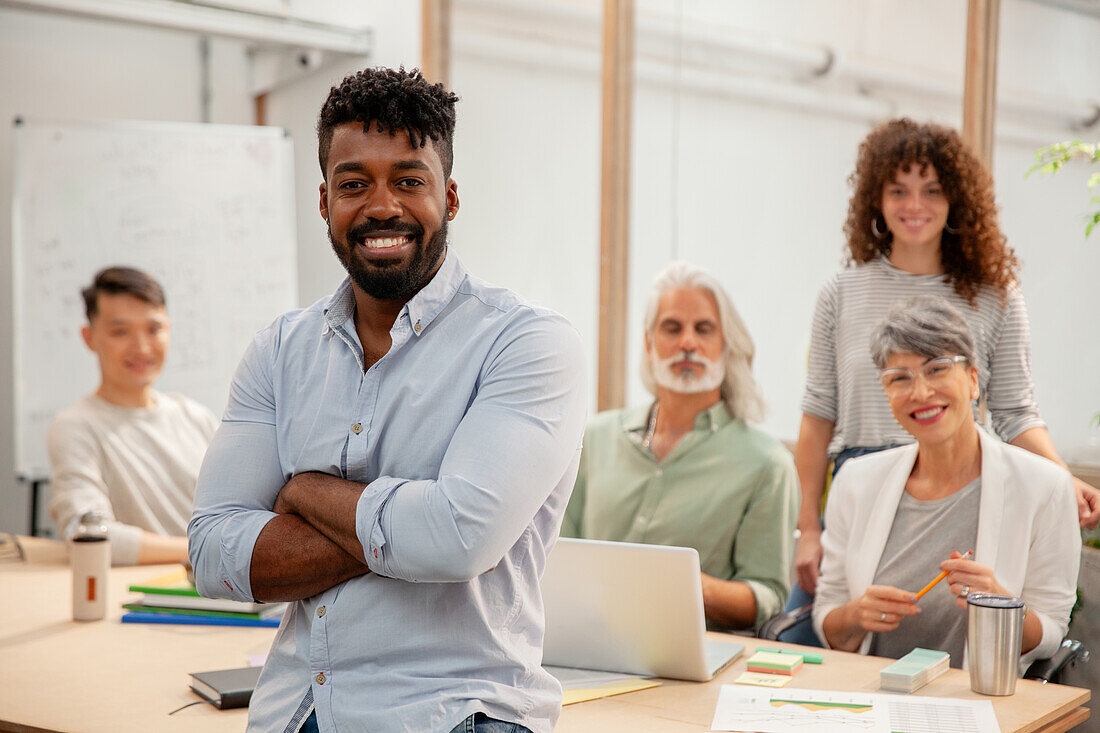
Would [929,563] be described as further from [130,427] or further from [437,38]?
[437,38]

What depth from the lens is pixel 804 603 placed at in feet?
8.63

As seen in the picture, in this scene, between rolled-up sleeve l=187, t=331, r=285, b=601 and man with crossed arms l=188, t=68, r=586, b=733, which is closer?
man with crossed arms l=188, t=68, r=586, b=733

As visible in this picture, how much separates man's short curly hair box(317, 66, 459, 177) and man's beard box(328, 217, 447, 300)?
0.11 metres

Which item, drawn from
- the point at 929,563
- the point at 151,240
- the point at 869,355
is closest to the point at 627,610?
the point at 929,563

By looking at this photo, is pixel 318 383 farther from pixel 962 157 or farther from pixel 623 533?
pixel 962 157

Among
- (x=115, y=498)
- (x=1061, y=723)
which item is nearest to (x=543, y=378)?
(x=1061, y=723)

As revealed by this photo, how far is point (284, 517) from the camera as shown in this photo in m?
1.44

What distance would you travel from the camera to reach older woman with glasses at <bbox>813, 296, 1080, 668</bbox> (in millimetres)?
2104

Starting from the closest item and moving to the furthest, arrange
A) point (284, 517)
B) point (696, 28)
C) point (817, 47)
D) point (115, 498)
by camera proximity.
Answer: point (284, 517) < point (115, 498) < point (817, 47) < point (696, 28)

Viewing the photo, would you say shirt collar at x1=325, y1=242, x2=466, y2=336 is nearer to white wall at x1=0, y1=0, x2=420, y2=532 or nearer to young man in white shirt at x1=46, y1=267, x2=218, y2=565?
young man in white shirt at x1=46, y1=267, x2=218, y2=565

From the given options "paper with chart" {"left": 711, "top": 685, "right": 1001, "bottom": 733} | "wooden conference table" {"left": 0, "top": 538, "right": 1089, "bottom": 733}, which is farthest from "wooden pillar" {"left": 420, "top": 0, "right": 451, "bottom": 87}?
"paper with chart" {"left": 711, "top": 685, "right": 1001, "bottom": 733}

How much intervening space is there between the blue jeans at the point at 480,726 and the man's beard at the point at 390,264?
540mm

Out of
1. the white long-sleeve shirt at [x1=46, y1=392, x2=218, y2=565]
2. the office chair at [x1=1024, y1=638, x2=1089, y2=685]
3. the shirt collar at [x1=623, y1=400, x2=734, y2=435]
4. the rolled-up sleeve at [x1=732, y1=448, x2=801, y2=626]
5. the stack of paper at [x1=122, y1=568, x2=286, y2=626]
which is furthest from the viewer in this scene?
the white long-sleeve shirt at [x1=46, y1=392, x2=218, y2=565]

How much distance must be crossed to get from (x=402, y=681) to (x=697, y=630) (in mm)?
686
